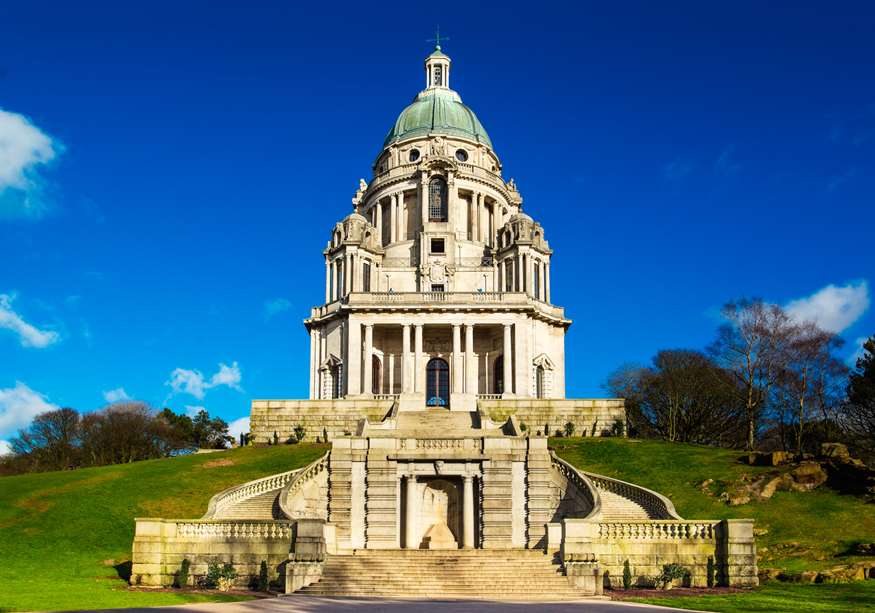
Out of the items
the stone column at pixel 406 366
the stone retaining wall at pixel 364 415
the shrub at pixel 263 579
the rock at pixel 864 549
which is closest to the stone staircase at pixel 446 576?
the shrub at pixel 263 579

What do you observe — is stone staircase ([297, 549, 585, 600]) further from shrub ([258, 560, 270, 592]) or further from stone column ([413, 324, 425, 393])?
stone column ([413, 324, 425, 393])

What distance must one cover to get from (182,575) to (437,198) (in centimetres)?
5654

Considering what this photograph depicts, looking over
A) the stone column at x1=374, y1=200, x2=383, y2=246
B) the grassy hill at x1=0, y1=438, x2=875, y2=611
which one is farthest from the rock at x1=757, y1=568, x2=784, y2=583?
the stone column at x1=374, y1=200, x2=383, y2=246

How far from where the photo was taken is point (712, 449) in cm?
5231

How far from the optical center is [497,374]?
240ft

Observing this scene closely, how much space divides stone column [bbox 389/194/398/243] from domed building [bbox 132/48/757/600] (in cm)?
21

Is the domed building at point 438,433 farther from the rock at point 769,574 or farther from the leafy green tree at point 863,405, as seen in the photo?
the leafy green tree at point 863,405

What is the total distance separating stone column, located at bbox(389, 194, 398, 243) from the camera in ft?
273

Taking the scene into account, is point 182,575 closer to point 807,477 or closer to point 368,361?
point 807,477

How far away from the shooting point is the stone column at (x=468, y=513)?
38.8 metres

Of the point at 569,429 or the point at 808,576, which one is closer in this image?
the point at 808,576

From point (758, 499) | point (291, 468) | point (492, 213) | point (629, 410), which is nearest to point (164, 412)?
point (492, 213)

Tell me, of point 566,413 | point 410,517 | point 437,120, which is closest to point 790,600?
point 410,517

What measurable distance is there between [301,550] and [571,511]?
12.4 metres
